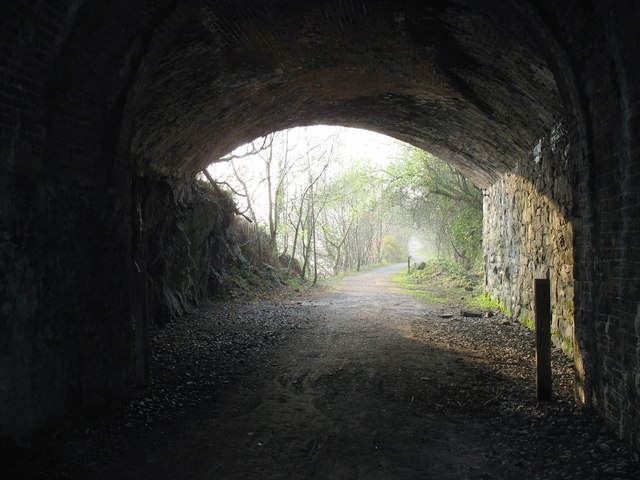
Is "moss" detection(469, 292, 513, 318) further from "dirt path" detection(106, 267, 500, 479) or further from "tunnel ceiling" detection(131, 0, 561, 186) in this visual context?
"dirt path" detection(106, 267, 500, 479)

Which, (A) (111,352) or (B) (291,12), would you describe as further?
(B) (291,12)

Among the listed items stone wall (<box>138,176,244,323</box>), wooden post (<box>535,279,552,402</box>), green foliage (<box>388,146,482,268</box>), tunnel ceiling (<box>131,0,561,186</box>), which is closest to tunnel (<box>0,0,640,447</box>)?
tunnel ceiling (<box>131,0,561,186</box>)

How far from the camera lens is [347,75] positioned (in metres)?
8.22

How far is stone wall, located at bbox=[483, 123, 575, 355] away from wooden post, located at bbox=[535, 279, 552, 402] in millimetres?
872

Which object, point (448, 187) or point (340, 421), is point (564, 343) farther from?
point (448, 187)

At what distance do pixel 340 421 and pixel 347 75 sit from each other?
6576mm

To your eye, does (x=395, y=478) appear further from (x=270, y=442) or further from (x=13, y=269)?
(x=13, y=269)

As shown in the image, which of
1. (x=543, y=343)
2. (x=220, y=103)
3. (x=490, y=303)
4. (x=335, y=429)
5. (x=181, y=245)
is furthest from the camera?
(x=490, y=303)

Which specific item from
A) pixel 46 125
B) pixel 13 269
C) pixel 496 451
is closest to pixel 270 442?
pixel 496 451

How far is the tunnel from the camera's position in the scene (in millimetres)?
3602

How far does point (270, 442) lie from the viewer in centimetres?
381

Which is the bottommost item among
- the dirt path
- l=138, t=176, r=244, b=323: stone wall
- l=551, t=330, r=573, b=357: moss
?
the dirt path

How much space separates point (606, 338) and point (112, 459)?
4728 mm

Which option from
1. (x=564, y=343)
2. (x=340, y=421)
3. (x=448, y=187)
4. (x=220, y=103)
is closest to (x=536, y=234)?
(x=564, y=343)
